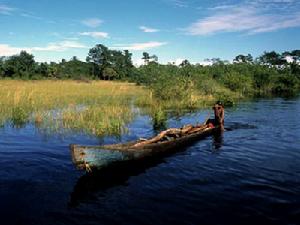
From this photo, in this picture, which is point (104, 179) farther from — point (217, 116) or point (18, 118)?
point (18, 118)

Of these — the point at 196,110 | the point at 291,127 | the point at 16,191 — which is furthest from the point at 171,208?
the point at 196,110

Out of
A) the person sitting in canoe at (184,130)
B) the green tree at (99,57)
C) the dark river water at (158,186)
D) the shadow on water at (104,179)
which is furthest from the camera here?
the green tree at (99,57)

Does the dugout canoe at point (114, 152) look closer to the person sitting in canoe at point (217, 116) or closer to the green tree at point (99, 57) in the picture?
the person sitting in canoe at point (217, 116)

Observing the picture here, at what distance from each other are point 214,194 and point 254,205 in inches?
45.7

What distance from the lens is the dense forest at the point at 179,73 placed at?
35.9 meters

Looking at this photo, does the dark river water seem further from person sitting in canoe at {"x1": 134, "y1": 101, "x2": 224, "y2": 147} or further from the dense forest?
the dense forest

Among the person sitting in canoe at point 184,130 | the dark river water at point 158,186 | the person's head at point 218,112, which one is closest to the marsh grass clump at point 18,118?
the dark river water at point 158,186

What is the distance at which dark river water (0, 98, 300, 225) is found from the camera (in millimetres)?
8586

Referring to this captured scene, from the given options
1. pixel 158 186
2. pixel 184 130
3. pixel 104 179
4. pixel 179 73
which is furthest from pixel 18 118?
pixel 179 73

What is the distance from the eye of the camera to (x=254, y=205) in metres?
9.28

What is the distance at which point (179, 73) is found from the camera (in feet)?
139

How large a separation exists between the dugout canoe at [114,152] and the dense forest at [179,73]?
60.6ft

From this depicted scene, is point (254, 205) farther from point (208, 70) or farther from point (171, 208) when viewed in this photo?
point (208, 70)

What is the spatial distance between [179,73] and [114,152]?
104 ft
